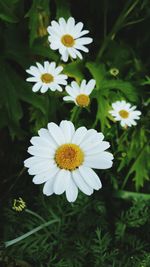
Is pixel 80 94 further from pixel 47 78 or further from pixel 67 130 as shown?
pixel 67 130

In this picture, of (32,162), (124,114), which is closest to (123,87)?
(124,114)

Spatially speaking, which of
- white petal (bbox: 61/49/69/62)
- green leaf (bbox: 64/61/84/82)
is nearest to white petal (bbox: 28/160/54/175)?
white petal (bbox: 61/49/69/62)

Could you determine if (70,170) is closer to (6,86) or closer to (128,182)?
(6,86)

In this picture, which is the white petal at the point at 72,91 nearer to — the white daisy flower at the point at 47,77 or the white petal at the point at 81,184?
the white daisy flower at the point at 47,77

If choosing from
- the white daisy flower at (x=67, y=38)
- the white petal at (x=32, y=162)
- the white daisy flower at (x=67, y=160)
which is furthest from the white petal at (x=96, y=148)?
the white daisy flower at (x=67, y=38)

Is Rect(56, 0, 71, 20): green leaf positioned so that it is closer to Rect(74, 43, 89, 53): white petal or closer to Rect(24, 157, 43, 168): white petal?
Rect(74, 43, 89, 53): white petal

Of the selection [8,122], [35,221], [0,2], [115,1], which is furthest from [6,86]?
[115,1]
